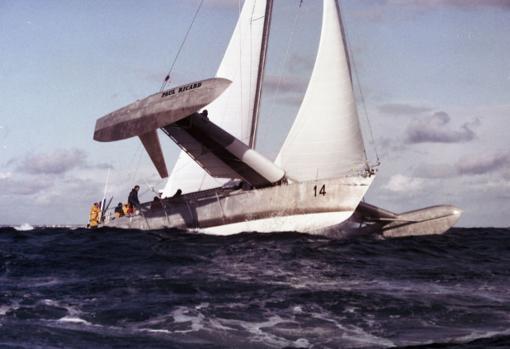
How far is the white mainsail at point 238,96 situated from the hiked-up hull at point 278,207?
477 cm

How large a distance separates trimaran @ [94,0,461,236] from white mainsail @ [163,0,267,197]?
399cm

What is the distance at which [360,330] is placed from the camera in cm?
1141

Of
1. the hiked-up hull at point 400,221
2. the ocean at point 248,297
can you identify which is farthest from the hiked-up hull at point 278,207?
the ocean at point 248,297

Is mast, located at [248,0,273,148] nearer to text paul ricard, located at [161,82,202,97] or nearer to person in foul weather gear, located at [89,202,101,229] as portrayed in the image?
text paul ricard, located at [161,82,202,97]

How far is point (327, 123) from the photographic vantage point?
28.6 m

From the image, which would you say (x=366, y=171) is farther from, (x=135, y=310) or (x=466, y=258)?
(x=135, y=310)

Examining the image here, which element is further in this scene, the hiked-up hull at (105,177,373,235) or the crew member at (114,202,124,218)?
the crew member at (114,202,124,218)

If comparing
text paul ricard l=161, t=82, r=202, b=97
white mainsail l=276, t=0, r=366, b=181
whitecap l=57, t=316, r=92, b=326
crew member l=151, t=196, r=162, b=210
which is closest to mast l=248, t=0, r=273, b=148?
white mainsail l=276, t=0, r=366, b=181

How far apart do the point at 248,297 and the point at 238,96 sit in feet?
71.8

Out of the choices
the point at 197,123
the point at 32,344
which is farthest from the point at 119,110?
the point at 32,344

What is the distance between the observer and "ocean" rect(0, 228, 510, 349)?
10836 mm

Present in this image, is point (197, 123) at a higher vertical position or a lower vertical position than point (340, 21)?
lower

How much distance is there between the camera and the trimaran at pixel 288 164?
2591 centimetres

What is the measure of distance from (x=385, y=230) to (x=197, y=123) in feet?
34.9
